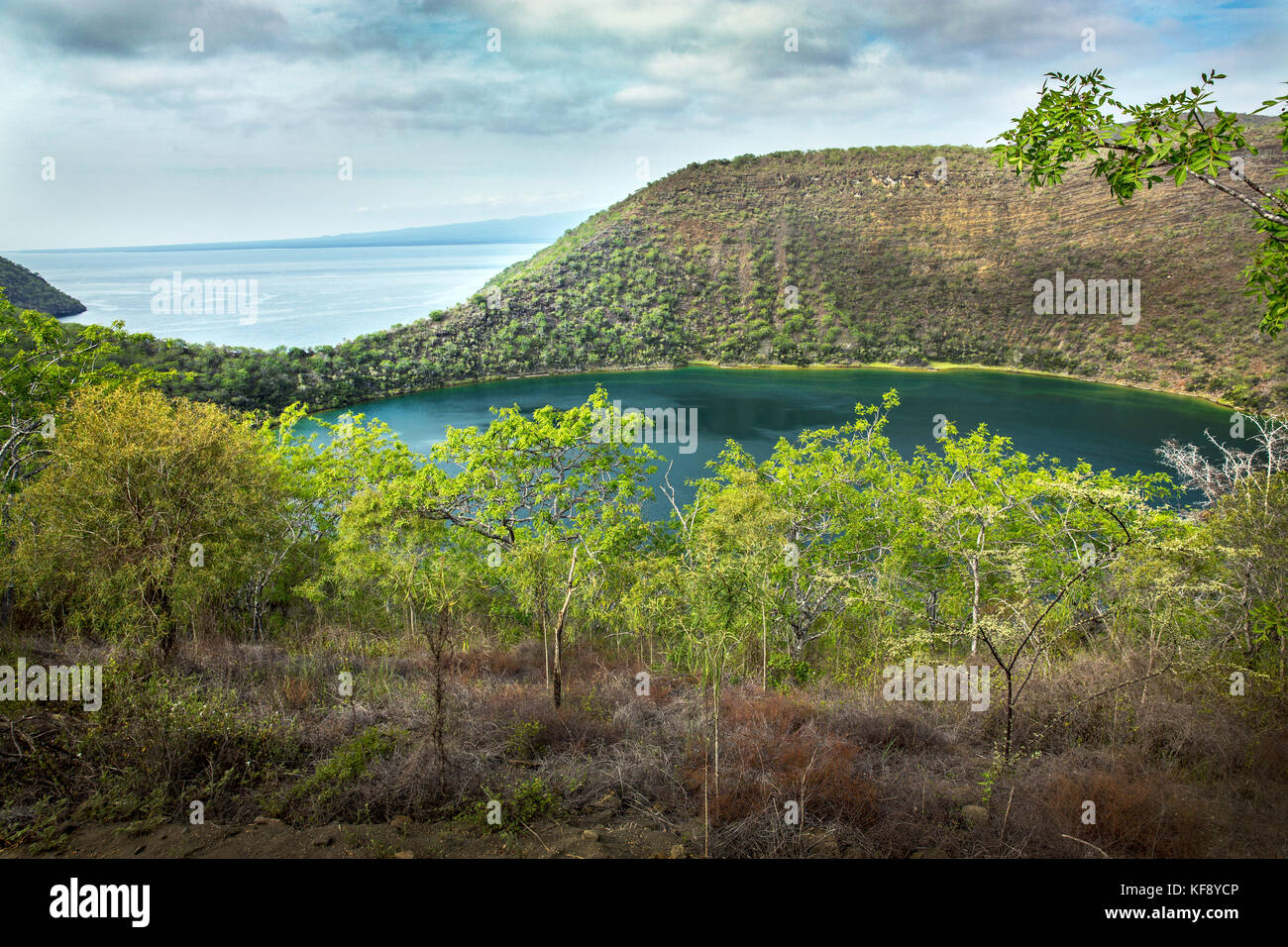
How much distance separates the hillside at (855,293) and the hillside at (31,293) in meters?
28.4

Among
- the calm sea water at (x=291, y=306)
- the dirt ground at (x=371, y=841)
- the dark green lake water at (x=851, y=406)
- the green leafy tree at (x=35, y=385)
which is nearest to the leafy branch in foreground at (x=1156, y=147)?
the dirt ground at (x=371, y=841)

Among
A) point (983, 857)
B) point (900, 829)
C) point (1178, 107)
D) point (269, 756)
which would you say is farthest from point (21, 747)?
point (1178, 107)

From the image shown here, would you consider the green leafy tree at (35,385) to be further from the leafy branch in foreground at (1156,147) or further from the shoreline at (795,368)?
the shoreline at (795,368)

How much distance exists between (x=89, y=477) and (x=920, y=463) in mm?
17105

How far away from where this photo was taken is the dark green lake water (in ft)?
150

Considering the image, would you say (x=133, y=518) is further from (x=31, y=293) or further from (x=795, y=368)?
(x=31, y=293)

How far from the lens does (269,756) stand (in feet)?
20.0

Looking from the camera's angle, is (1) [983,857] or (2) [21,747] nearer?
(1) [983,857]

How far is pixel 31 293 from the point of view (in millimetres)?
74312

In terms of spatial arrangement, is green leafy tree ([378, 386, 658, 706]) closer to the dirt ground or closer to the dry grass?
the dry grass

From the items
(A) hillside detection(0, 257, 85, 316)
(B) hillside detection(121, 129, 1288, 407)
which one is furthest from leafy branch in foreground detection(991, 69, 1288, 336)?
(A) hillside detection(0, 257, 85, 316)

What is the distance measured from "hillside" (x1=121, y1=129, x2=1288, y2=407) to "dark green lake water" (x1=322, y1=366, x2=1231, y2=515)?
13.4ft
